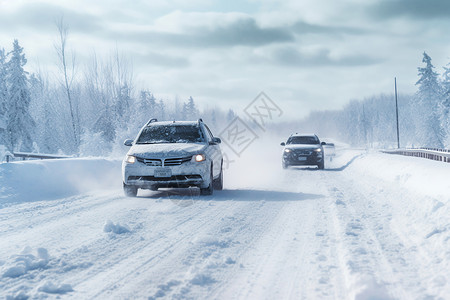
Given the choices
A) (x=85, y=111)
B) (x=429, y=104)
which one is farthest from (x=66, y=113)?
(x=429, y=104)

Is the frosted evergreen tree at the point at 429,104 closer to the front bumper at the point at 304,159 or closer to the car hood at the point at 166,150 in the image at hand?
the front bumper at the point at 304,159

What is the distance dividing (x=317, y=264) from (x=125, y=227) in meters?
2.99

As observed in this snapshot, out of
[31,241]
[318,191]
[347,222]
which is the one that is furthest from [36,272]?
[318,191]

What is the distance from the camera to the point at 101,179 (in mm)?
14688

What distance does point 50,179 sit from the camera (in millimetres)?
12305

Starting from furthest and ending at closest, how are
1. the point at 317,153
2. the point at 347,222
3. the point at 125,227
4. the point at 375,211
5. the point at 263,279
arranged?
the point at 317,153
the point at 375,211
the point at 347,222
the point at 125,227
the point at 263,279

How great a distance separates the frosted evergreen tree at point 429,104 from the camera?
206 ft

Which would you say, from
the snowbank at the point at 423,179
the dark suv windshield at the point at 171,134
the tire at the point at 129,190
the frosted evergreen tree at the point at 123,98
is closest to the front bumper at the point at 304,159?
the snowbank at the point at 423,179

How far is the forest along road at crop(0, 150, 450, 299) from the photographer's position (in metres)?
3.67

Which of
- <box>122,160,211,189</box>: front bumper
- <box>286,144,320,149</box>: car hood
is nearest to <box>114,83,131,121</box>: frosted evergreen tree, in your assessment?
<box>286,144,320,149</box>: car hood

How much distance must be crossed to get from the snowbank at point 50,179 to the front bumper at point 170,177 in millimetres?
2031

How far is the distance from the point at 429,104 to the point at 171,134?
62438 millimetres

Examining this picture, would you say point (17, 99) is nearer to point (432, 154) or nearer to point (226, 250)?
point (432, 154)

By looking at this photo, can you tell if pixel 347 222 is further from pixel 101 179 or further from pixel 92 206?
pixel 101 179
